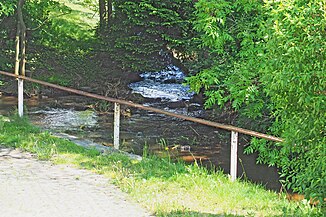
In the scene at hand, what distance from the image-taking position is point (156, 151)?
1123 centimetres

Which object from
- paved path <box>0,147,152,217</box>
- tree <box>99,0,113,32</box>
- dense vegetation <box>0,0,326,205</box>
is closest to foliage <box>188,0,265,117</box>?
dense vegetation <box>0,0,326,205</box>

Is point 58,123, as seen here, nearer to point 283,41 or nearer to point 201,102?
point 201,102

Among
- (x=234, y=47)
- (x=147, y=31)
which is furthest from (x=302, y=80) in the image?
(x=147, y=31)

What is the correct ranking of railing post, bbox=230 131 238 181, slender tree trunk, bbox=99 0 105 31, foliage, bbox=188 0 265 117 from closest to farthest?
1. railing post, bbox=230 131 238 181
2. foliage, bbox=188 0 265 117
3. slender tree trunk, bbox=99 0 105 31

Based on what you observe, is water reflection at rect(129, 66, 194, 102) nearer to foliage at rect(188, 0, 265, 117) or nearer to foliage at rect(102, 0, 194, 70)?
foliage at rect(102, 0, 194, 70)

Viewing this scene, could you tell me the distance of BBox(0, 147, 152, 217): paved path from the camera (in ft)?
17.7

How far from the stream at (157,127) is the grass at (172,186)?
2.18 metres

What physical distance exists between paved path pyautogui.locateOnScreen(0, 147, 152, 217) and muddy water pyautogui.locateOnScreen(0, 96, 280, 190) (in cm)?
370

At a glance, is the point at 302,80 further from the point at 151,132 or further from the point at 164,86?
the point at 164,86

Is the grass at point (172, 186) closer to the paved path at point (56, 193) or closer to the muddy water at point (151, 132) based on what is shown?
the paved path at point (56, 193)

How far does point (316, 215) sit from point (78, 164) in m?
3.63

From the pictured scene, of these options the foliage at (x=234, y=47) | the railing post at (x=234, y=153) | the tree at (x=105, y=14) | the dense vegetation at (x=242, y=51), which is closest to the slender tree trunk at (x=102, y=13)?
the tree at (x=105, y=14)

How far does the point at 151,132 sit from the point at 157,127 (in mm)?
699

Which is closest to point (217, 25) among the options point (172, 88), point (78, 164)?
point (78, 164)
